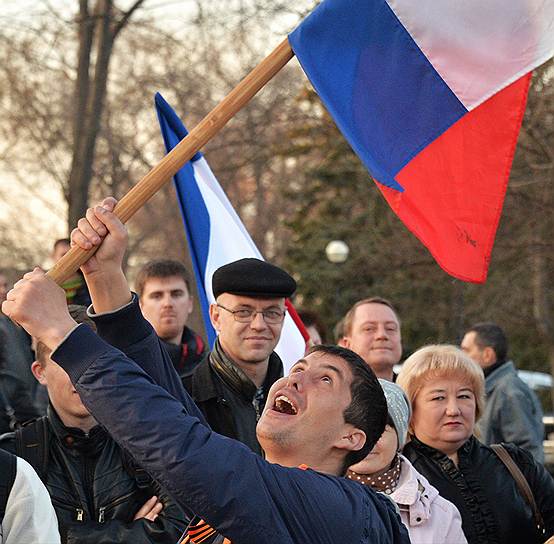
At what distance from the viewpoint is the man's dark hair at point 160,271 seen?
688 cm

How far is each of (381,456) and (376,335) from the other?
223 cm

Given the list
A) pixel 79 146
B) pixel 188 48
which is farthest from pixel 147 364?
pixel 188 48

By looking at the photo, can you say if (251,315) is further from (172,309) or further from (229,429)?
(172,309)

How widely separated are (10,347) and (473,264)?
315 centimetres

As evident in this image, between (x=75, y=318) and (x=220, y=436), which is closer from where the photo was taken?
(x=220, y=436)

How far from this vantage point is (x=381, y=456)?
4387 millimetres

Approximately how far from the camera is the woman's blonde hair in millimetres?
5215

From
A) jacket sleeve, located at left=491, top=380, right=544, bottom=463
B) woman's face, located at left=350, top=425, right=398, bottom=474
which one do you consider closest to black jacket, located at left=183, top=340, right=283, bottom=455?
woman's face, located at left=350, top=425, right=398, bottom=474

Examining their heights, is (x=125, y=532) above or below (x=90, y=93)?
below

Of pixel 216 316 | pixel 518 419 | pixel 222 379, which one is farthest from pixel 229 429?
pixel 518 419

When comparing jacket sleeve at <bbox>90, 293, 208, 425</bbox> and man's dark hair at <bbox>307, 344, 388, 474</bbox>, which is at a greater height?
jacket sleeve at <bbox>90, 293, 208, 425</bbox>

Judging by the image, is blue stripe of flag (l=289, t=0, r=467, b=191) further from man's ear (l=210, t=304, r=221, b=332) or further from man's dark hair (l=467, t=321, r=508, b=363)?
man's dark hair (l=467, t=321, r=508, b=363)

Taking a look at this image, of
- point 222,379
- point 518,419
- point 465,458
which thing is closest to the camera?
point 222,379

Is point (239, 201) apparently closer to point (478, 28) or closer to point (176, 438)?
point (478, 28)
